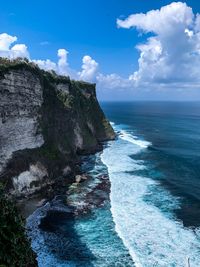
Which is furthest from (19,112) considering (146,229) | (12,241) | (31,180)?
(12,241)

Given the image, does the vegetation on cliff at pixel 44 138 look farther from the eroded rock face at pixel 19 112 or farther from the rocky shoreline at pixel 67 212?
the rocky shoreline at pixel 67 212

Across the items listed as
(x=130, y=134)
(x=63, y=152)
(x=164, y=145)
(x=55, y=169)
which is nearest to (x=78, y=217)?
(x=55, y=169)

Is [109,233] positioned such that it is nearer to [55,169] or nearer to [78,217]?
[78,217]

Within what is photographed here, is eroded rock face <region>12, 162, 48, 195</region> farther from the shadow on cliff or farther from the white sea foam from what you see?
the white sea foam

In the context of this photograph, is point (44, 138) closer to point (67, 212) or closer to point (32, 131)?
point (32, 131)

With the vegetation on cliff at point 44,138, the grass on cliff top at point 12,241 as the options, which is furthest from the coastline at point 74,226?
the grass on cliff top at point 12,241
